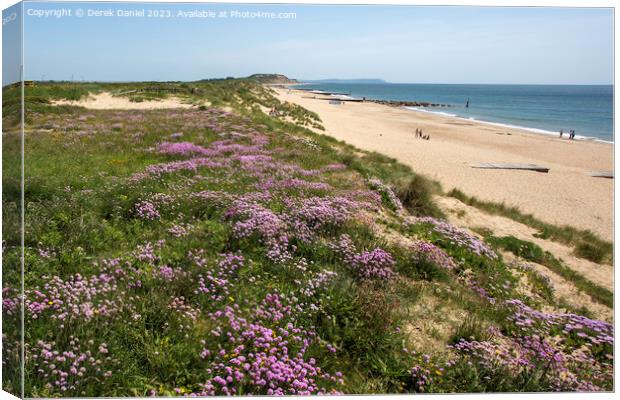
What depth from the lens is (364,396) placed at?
14.9 ft

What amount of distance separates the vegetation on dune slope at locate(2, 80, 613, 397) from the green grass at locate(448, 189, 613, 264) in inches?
156

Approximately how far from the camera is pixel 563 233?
12.4m

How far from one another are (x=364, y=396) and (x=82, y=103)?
15.9 meters

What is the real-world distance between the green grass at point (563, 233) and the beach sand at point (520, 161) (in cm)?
43

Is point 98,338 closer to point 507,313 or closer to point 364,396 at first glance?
point 364,396

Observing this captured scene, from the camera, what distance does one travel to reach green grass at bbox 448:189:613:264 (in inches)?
419

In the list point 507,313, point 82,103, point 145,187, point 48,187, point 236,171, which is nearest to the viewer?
point 507,313

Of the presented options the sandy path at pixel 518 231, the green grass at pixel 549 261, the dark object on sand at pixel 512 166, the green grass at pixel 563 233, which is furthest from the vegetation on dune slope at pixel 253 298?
the dark object on sand at pixel 512 166

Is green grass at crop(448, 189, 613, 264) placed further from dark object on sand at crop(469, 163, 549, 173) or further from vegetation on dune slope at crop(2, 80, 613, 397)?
dark object on sand at crop(469, 163, 549, 173)

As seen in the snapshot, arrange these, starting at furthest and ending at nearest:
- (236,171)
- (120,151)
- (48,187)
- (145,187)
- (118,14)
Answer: (120,151) → (236,171) → (145,187) → (48,187) → (118,14)

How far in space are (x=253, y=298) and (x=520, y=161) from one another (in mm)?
26375

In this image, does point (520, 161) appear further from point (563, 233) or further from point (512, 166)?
point (563, 233)

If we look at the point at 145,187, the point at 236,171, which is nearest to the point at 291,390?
the point at 145,187

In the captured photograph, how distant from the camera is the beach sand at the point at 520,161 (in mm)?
15219
